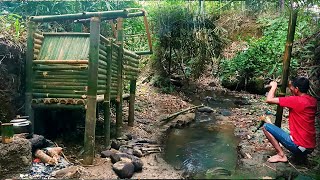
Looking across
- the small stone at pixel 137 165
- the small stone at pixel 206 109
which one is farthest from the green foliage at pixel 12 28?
the small stone at pixel 206 109

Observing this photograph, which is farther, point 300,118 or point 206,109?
point 206,109

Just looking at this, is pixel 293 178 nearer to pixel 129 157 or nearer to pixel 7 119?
pixel 129 157

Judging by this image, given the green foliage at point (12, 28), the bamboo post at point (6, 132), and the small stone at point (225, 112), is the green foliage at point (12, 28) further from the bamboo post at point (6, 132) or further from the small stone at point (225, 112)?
the small stone at point (225, 112)

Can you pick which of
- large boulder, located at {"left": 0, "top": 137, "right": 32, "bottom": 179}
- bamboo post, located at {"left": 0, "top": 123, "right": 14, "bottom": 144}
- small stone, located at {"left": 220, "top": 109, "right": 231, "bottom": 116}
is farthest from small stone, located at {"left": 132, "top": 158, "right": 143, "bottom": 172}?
small stone, located at {"left": 220, "top": 109, "right": 231, "bottom": 116}

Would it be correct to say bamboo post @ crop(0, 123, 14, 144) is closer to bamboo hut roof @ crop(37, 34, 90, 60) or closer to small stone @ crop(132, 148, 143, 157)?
bamboo hut roof @ crop(37, 34, 90, 60)

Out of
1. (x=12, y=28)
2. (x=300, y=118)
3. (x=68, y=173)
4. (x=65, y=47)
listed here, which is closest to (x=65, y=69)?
(x=65, y=47)

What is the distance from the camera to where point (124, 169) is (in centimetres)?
419

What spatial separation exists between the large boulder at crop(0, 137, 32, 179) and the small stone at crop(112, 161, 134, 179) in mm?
1267

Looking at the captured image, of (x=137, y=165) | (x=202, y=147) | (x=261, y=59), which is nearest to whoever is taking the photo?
(x=137, y=165)

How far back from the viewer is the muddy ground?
4.19 m

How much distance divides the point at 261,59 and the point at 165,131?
805 cm

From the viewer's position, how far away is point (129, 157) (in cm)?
507

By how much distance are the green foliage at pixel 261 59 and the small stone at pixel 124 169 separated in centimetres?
997

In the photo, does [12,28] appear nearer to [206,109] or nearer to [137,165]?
[137,165]
